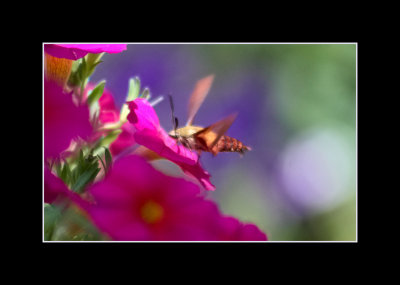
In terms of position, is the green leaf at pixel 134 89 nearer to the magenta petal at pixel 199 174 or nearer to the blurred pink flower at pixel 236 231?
the magenta petal at pixel 199 174

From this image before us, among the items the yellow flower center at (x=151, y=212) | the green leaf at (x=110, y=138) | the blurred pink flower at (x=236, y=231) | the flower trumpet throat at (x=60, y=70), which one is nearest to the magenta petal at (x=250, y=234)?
the blurred pink flower at (x=236, y=231)

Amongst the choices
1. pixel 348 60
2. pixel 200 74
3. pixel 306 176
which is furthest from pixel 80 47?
pixel 306 176

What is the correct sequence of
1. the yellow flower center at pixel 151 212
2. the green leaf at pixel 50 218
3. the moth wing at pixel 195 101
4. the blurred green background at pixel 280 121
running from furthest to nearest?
the blurred green background at pixel 280 121, the moth wing at pixel 195 101, the yellow flower center at pixel 151 212, the green leaf at pixel 50 218

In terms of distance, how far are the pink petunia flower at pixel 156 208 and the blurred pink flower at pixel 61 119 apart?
8cm

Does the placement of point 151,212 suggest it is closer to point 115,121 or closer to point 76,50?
point 115,121

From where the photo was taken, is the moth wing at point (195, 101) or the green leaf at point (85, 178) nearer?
the green leaf at point (85, 178)

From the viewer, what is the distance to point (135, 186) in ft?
2.45

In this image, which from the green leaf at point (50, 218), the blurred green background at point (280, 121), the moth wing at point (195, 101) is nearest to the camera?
the green leaf at point (50, 218)

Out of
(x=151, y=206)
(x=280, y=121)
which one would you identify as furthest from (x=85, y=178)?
(x=280, y=121)

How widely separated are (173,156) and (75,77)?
191 mm

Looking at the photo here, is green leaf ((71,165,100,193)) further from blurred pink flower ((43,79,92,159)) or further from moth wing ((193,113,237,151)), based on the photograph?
moth wing ((193,113,237,151))

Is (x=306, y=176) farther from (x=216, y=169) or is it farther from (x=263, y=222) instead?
(x=216, y=169)

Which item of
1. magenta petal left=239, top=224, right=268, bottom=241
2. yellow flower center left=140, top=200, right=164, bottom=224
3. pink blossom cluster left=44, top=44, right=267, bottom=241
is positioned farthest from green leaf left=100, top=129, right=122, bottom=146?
magenta petal left=239, top=224, right=268, bottom=241

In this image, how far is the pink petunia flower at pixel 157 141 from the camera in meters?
0.74
